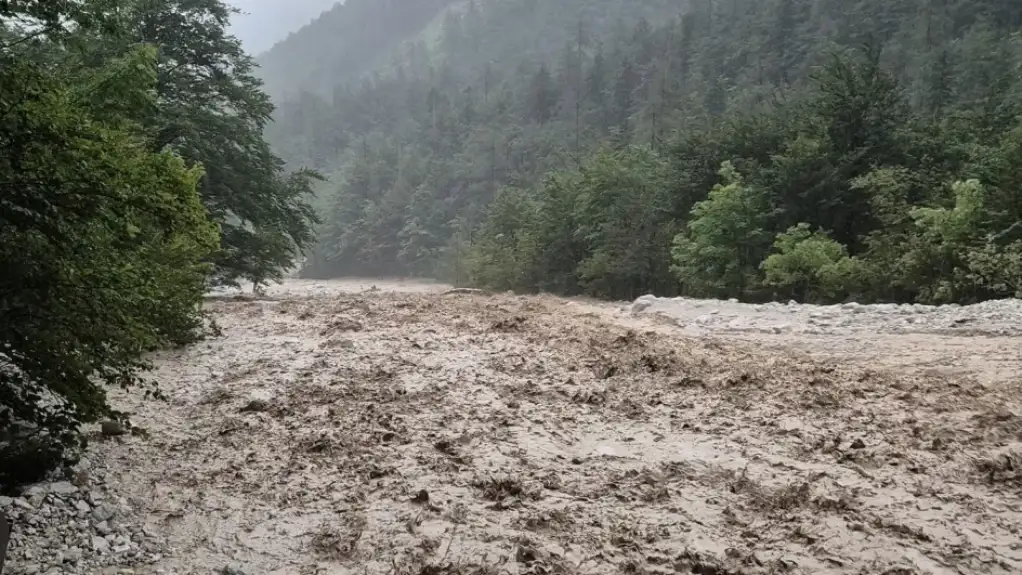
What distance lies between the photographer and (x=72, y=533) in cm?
371

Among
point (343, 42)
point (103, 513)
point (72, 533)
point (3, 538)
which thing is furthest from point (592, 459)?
point (343, 42)

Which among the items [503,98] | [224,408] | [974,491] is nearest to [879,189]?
[974,491]

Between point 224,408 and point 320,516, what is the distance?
2.87 m

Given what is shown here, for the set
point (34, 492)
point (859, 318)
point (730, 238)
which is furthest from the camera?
point (730, 238)

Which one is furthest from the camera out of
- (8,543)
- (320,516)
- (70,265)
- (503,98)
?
(503,98)

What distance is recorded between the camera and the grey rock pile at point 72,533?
3391mm

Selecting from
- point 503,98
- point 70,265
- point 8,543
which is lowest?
point 8,543

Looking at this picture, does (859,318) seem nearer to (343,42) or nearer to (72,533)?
(72,533)

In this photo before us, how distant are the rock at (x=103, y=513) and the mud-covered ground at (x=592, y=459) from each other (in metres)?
0.25

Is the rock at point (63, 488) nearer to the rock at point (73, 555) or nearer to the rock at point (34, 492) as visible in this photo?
the rock at point (34, 492)

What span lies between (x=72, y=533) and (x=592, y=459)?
12.0ft

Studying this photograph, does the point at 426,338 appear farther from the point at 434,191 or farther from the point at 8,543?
the point at 434,191

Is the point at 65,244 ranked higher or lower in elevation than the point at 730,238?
lower

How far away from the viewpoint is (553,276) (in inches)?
1116
